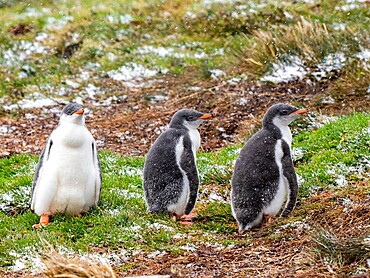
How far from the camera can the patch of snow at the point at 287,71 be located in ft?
39.7

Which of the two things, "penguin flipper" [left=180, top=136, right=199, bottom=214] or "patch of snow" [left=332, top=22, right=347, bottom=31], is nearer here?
"penguin flipper" [left=180, top=136, right=199, bottom=214]

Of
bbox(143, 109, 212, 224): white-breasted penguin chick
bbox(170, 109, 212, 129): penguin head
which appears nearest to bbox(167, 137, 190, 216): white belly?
bbox(143, 109, 212, 224): white-breasted penguin chick

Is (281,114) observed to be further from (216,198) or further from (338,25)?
(338,25)

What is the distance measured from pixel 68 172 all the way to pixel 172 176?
102cm

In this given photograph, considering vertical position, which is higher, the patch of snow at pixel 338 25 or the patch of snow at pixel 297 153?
the patch of snow at pixel 297 153

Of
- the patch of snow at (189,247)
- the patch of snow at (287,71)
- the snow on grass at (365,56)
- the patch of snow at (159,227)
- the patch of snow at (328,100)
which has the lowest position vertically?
the patch of snow at (328,100)

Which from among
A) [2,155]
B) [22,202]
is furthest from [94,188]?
[2,155]

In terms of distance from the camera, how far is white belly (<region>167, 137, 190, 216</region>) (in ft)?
21.3

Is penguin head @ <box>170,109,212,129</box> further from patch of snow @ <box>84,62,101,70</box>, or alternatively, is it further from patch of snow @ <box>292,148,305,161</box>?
patch of snow @ <box>84,62,101,70</box>

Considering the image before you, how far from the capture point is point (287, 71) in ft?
40.1

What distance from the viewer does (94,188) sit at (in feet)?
21.9

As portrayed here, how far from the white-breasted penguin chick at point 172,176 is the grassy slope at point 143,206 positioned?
172mm

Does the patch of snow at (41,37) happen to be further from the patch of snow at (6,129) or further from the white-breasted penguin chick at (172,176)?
the white-breasted penguin chick at (172,176)

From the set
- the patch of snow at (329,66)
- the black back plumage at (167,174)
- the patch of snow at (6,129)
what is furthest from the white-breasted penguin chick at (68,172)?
A: the patch of snow at (329,66)
